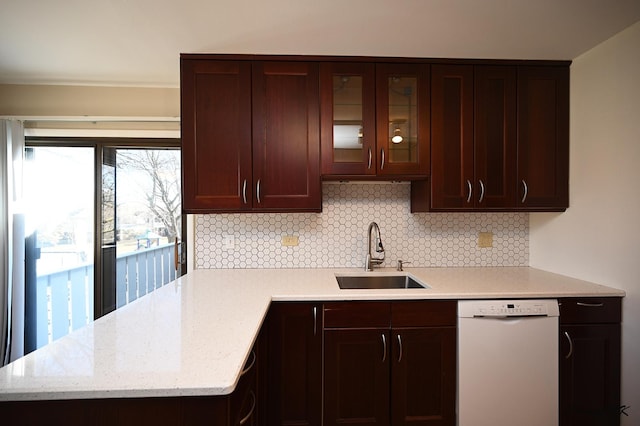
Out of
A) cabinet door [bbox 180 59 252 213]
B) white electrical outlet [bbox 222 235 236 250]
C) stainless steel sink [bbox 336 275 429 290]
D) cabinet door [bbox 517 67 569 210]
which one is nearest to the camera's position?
cabinet door [bbox 180 59 252 213]

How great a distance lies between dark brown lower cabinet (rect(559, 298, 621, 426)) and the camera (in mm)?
1666

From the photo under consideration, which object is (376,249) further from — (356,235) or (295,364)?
(295,364)

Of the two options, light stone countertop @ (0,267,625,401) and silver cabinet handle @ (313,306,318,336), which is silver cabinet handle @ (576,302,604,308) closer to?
light stone countertop @ (0,267,625,401)

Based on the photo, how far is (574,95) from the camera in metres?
A: 1.97

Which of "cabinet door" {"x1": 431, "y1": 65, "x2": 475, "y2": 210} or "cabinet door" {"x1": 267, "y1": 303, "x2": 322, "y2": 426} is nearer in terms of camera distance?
"cabinet door" {"x1": 267, "y1": 303, "x2": 322, "y2": 426}

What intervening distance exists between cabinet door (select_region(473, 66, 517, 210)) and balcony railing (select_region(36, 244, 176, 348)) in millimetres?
2581

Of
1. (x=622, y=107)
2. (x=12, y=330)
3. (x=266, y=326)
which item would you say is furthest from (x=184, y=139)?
(x=622, y=107)

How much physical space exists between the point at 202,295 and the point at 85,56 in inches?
69.9

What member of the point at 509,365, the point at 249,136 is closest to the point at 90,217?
the point at 249,136

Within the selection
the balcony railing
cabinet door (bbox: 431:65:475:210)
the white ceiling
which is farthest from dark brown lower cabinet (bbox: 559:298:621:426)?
the balcony railing

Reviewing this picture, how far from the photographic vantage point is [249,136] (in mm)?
1931

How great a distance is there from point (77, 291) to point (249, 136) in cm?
220

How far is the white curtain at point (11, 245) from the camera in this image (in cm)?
230

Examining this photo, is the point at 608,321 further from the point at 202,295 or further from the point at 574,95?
the point at 202,295
